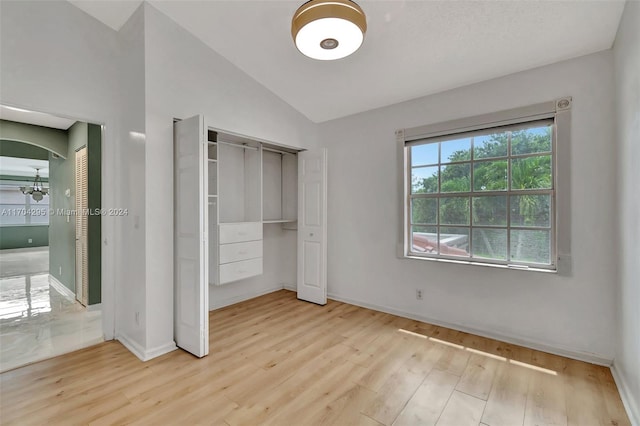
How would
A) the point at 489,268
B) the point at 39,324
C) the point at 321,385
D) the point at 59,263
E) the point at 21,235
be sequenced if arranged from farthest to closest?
the point at 21,235, the point at 59,263, the point at 39,324, the point at 489,268, the point at 321,385

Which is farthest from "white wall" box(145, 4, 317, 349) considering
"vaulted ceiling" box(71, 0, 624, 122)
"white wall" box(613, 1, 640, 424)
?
"white wall" box(613, 1, 640, 424)

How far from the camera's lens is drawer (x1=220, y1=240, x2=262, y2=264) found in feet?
11.2

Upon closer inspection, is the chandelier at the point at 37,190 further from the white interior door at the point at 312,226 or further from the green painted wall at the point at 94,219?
the white interior door at the point at 312,226

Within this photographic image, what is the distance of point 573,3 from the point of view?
77.3 inches

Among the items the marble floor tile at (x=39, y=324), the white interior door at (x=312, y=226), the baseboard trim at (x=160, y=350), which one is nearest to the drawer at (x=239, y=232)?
the white interior door at (x=312, y=226)

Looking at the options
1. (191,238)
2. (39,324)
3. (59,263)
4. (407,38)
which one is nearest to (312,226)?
(191,238)

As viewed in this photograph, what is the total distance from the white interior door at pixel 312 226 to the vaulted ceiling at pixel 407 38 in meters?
0.99

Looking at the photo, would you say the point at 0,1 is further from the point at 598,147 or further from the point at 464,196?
the point at 598,147

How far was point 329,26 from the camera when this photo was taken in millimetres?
1757

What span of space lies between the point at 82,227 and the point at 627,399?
5766mm

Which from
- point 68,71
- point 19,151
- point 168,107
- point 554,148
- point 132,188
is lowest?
point 132,188

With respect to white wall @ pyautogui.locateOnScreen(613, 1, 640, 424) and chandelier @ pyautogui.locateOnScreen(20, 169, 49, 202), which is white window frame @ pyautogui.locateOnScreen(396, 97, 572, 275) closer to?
white wall @ pyautogui.locateOnScreen(613, 1, 640, 424)

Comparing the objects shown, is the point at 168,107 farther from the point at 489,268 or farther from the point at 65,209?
the point at 489,268

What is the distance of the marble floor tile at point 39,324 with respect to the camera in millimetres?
2541
